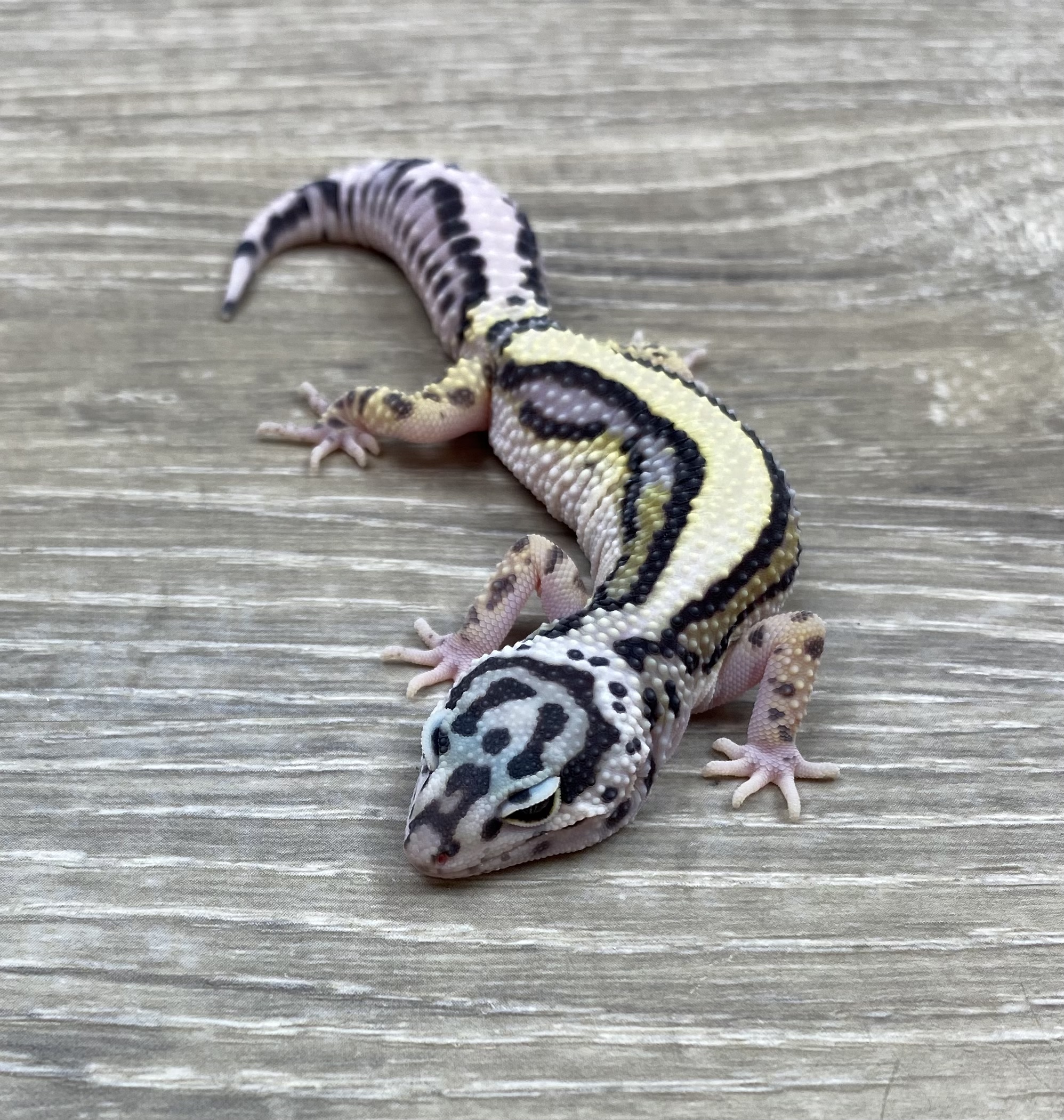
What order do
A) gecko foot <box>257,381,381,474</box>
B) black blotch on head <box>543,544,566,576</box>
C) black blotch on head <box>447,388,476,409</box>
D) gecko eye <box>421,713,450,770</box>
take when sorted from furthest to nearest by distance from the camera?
black blotch on head <box>447,388,476,409</box> < gecko foot <box>257,381,381,474</box> < black blotch on head <box>543,544,566,576</box> < gecko eye <box>421,713,450,770</box>

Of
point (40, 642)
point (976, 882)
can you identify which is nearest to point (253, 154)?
point (40, 642)

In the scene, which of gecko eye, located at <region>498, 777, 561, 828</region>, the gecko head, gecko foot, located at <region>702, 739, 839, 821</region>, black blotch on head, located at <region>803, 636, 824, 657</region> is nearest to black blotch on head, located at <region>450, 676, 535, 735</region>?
the gecko head

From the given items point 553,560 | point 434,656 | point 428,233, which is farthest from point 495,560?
point 428,233

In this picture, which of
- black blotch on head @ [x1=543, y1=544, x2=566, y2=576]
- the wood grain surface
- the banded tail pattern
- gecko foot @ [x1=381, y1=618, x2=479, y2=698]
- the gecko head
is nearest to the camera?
the wood grain surface

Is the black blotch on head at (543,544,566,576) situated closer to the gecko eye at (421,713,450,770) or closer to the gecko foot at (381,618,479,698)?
the gecko foot at (381,618,479,698)

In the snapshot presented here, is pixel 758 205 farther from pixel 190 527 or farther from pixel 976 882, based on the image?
pixel 976 882
